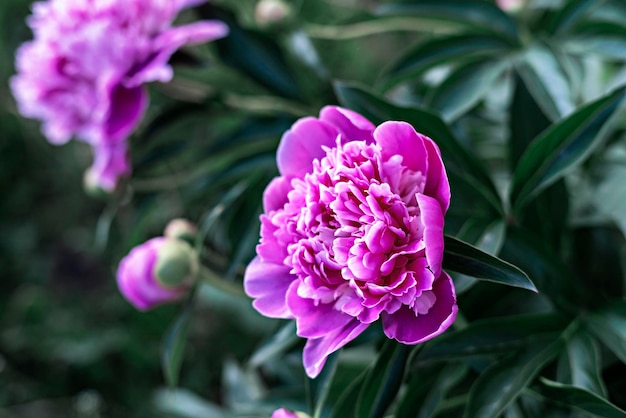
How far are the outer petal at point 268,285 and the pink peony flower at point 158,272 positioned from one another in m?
0.18

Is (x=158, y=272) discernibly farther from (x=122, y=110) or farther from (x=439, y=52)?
(x=439, y=52)

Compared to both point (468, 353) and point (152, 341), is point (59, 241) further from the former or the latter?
point (468, 353)

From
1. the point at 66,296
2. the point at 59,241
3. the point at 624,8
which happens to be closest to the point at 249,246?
the point at 624,8

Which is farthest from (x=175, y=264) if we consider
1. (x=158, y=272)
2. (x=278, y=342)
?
(x=278, y=342)

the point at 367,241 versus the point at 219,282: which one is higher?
the point at 367,241

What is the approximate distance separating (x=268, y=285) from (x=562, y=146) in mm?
187

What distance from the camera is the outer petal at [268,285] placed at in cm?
37

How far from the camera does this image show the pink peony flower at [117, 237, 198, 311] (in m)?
0.54

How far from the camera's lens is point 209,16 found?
631 millimetres

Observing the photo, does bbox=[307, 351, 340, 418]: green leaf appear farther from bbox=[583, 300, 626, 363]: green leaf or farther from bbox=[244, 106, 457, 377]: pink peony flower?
bbox=[583, 300, 626, 363]: green leaf

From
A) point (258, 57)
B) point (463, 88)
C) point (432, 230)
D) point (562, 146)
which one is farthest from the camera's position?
point (258, 57)

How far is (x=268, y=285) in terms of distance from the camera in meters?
0.38

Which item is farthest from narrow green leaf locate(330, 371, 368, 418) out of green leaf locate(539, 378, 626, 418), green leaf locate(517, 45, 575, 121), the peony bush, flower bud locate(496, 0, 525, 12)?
flower bud locate(496, 0, 525, 12)

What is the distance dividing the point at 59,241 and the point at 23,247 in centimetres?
10
